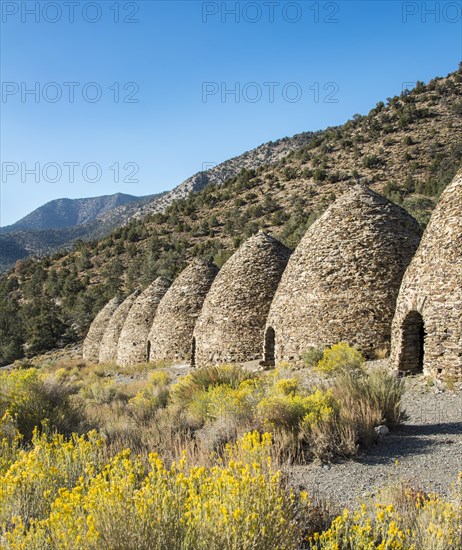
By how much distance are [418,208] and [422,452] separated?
86.7 feet

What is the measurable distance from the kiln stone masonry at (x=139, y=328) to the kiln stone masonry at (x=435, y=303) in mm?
15226

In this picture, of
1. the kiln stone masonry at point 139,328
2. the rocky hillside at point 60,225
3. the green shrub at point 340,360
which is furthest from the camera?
the rocky hillside at point 60,225

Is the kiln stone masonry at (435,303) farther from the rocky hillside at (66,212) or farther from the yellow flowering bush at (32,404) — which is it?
the rocky hillside at (66,212)

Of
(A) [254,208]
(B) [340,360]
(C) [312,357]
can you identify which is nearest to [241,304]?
(C) [312,357]

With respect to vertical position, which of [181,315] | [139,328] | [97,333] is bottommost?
[97,333]

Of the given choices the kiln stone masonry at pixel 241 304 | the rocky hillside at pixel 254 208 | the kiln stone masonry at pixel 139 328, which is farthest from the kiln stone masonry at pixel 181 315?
the rocky hillside at pixel 254 208

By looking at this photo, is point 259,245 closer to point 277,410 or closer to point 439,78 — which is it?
point 277,410

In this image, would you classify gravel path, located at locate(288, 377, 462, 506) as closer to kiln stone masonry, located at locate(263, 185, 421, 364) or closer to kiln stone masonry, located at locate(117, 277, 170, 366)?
kiln stone masonry, located at locate(263, 185, 421, 364)

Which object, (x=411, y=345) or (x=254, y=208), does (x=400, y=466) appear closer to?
(x=411, y=345)

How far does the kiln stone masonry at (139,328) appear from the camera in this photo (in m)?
23.8

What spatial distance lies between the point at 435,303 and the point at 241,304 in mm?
8131

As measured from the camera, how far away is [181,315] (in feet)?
68.4

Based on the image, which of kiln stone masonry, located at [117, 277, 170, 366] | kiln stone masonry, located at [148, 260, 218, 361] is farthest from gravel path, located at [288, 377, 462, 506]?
kiln stone masonry, located at [117, 277, 170, 366]

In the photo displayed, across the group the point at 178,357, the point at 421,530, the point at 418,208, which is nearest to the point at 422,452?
the point at 421,530
